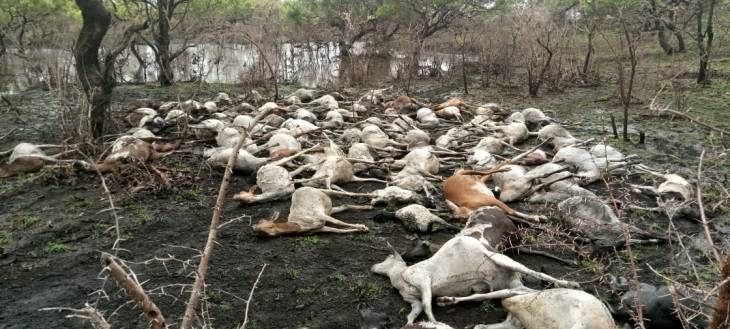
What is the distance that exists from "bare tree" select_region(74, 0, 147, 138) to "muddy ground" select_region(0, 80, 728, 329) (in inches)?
56.7

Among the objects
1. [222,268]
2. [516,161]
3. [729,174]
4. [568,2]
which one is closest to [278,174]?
[222,268]

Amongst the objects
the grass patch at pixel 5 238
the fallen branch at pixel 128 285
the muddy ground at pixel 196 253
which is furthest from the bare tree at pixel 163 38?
the fallen branch at pixel 128 285

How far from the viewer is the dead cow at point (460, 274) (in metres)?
3.12

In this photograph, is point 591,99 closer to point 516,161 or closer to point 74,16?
point 516,161

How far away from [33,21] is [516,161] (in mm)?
15819

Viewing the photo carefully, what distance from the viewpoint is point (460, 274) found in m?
3.17

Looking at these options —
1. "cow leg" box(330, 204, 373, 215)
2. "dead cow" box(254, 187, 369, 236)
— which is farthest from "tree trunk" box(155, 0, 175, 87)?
"dead cow" box(254, 187, 369, 236)

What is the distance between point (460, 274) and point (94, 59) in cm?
587

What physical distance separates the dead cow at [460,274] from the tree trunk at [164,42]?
1020cm

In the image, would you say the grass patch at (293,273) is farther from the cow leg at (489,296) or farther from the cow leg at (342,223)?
the cow leg at (489,296)

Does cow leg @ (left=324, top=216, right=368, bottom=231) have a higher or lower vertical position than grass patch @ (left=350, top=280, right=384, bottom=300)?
higher

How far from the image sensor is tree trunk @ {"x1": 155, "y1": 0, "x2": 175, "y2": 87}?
11797mm

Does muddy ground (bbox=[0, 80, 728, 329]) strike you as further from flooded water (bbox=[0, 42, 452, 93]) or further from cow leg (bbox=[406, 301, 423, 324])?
flooded water (bbox=[0, 42, 452, 93])

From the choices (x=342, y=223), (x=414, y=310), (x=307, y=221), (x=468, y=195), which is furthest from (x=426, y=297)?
(x=468, y=195)
